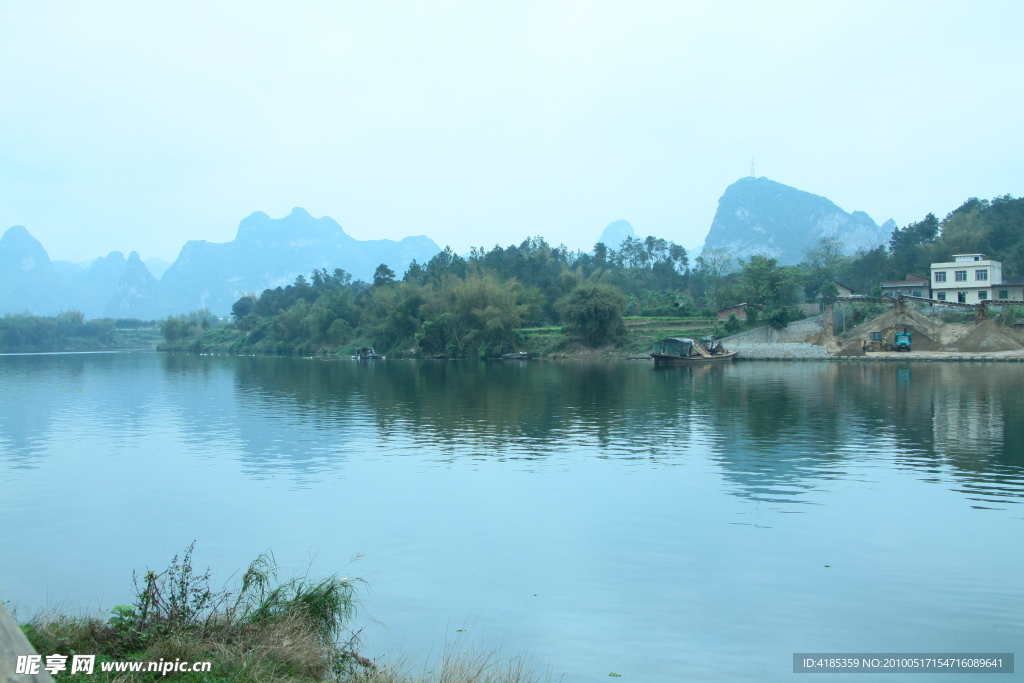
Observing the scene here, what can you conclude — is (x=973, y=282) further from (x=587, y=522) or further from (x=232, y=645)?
(x=232, y=645)

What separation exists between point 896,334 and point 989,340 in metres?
5.54

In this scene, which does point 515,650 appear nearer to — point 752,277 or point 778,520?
point 778,520

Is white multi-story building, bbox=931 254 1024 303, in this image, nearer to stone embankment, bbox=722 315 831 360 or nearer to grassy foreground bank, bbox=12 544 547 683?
stone embankment, bbox=722 315 831 360

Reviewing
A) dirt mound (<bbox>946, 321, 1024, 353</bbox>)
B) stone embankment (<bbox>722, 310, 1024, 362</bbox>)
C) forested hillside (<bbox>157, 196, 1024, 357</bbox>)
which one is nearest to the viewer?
dirt mound (<bbox>946, 321, 1024, 353</bbox>)

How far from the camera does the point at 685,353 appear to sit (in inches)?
2067

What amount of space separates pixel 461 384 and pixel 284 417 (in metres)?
14.4

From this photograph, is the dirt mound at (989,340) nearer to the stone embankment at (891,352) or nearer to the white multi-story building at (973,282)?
the stone embankment at (891,352)

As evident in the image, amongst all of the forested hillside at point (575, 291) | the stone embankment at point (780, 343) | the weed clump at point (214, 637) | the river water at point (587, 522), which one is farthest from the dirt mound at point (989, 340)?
the weed clump at point (214, 637)

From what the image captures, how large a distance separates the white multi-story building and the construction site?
2.11m

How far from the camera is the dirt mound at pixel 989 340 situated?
45500mm

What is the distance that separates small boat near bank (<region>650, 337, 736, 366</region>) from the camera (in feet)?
167

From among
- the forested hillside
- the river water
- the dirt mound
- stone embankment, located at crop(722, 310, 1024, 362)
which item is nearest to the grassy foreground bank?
the river water

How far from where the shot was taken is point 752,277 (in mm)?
66250

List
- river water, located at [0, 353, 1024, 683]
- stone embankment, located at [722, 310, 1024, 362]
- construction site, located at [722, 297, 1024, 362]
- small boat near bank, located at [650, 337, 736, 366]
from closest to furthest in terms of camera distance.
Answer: river water, located at [0, 353, 1024, 683] < stone embankment, located at [722, 310, 1024, 362] < construction site, located at [722, 297, 1024, 362] < small boat near bank, located at [650, 337, 736, 366]
